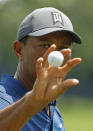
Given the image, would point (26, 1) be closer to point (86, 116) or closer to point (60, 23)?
point (86, 116)

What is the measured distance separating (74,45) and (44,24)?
83.4ft

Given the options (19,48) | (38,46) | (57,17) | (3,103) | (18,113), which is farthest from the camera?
(19,48)

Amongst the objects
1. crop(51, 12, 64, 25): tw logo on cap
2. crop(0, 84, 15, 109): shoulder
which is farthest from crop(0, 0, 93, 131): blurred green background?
crop(0, 84, 15, 109): shoulder

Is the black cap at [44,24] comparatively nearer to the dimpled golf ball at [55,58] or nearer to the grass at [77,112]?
the dimpled golf ball at [55,58]

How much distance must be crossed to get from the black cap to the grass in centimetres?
1271

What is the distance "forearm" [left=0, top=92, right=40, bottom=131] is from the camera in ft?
12.6

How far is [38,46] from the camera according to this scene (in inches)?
183

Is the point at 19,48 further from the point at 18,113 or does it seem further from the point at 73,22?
the point at 73,22

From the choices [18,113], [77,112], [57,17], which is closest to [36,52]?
[57,17]

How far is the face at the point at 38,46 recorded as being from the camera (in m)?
4.60

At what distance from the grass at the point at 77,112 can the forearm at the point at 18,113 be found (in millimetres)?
13473


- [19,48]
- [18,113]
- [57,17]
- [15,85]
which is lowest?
[18,113]

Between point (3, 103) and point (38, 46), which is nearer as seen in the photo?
point (3, 103)

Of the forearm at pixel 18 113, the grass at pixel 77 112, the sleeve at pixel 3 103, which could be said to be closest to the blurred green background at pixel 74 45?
the grass at pixel 77 112
